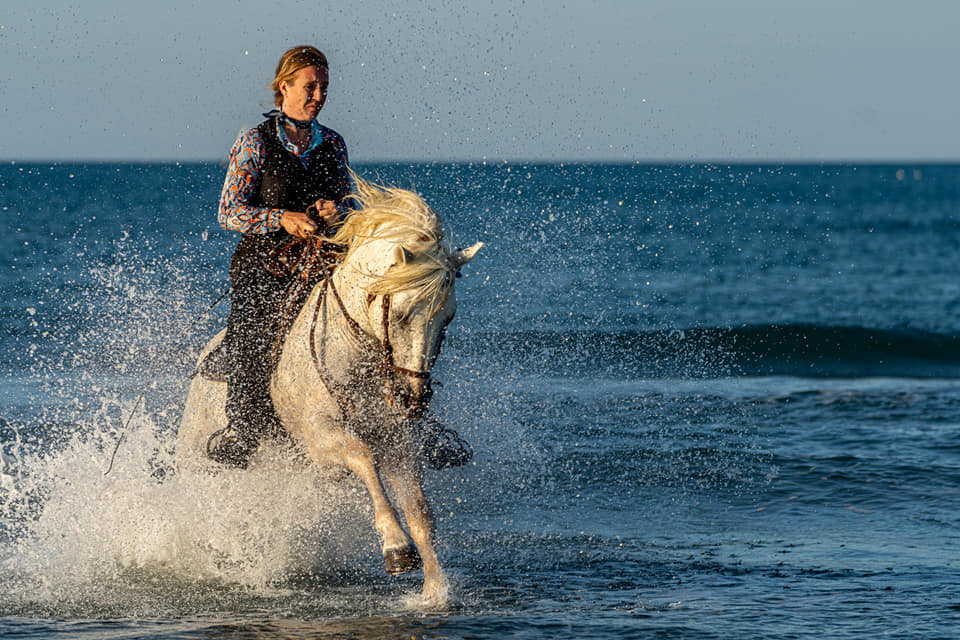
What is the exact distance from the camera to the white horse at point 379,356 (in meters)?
4.60

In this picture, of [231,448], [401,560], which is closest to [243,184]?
[231,448]

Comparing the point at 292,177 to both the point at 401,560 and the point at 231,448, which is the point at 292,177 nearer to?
the point at 231,448

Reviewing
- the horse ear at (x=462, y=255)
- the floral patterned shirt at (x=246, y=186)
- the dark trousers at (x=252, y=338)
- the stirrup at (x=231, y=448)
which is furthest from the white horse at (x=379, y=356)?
the floral patterned shirt at (x=246, y=186)

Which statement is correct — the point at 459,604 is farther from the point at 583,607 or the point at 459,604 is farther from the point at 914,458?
the point at 914,458

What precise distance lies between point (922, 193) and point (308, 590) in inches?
4207

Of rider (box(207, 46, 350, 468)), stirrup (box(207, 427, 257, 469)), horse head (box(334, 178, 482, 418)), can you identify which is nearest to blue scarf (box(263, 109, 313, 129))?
rider (box(207, 46, 350, 468))

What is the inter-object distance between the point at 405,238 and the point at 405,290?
272mm

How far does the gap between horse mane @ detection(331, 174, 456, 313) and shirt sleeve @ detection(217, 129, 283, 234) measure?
1.66ft

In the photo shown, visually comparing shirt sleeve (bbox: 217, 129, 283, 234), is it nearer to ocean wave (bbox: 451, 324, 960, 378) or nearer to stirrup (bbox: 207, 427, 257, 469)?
stirrup (bbox: 207, 427, 257, 469)

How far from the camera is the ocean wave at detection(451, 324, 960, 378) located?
46.3ft

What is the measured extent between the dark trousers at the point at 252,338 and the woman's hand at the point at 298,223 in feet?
0.98

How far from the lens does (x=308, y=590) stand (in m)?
5.93

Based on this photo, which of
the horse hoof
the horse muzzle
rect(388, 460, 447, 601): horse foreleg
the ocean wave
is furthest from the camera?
the ocean wave

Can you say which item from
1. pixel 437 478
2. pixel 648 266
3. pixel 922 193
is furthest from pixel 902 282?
pixel 922 193
